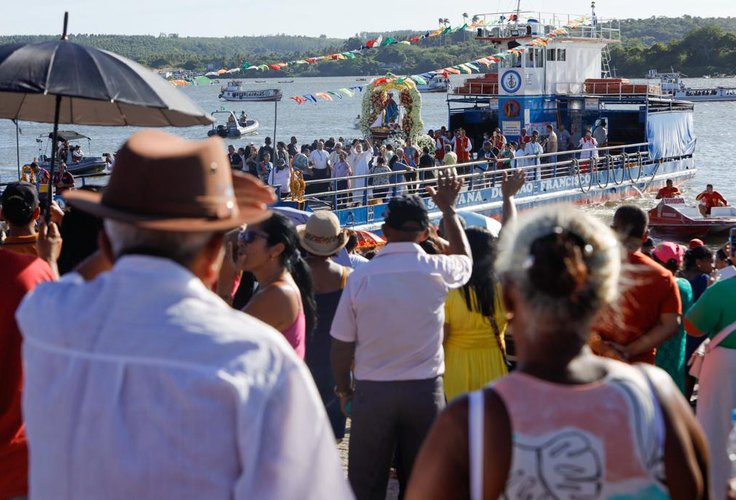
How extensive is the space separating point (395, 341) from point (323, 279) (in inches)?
58.7

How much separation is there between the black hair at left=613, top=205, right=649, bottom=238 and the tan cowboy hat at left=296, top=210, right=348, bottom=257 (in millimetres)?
1510

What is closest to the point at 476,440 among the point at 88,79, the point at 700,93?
the point at 88,79

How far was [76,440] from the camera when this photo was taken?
6.50 ft

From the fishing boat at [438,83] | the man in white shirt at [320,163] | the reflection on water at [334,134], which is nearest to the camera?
the man in white shirt at [320,163]

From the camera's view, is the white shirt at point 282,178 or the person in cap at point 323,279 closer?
the person in cap at point 323,279

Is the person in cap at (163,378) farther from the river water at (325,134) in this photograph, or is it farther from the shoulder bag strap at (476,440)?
the river water at (325,134)

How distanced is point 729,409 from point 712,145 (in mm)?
60484

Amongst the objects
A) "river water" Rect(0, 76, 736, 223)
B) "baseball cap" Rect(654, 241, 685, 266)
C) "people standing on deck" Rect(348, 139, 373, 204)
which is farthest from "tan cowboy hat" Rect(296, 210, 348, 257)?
"river water" Rect(0, 76, 736, 223)

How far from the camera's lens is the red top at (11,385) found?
3195mm

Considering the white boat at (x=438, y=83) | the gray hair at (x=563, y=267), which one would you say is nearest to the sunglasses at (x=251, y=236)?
the gray hair at (x=563, y=267)

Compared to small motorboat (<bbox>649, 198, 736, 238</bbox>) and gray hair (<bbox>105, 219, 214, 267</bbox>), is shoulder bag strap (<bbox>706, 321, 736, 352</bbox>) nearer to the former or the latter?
gray hair (<bbox>105, 219, 214, 267</bbox>)


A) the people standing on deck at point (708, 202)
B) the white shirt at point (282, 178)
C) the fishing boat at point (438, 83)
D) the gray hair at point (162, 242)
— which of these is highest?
Result: the fishing boat at point (438, 83)

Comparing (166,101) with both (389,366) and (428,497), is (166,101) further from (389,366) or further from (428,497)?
(428,497)

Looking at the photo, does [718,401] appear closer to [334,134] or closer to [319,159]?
[319,159]
